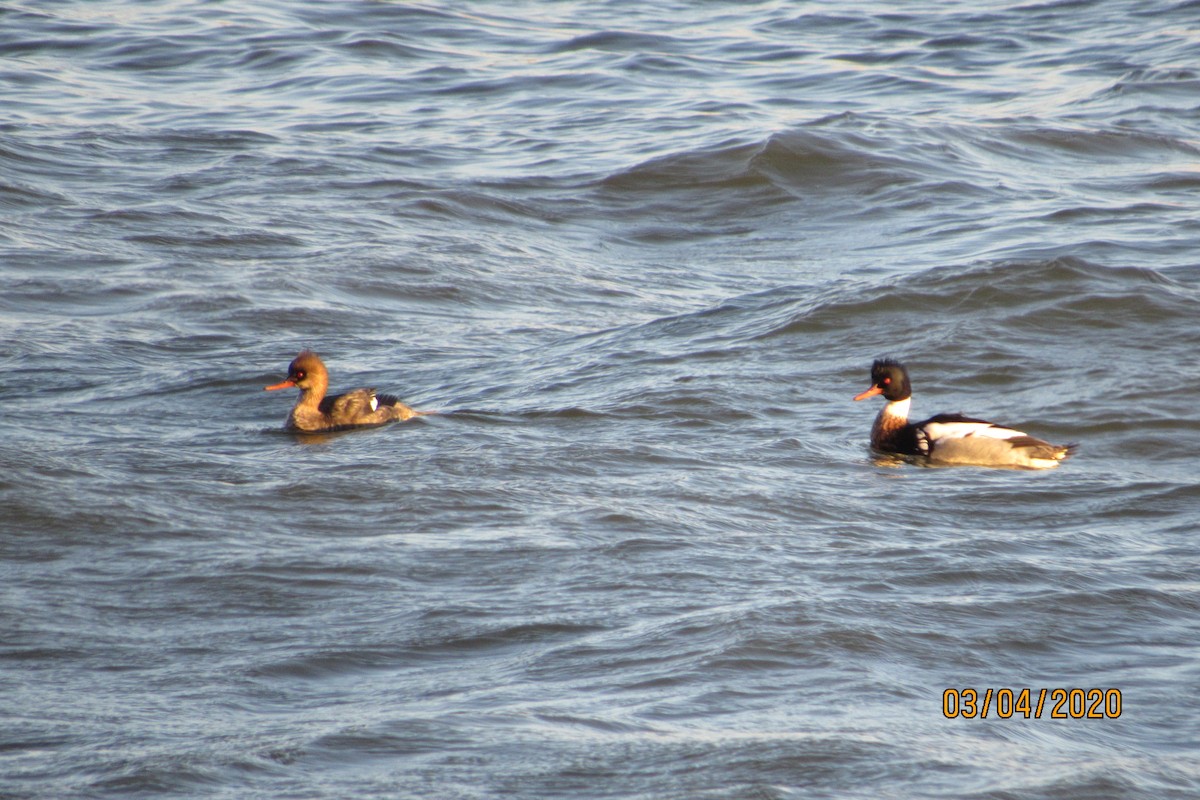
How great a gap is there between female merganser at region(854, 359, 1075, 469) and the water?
218mm

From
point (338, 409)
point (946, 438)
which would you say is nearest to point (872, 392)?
point (946, 438)

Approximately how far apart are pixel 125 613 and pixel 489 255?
303 inches

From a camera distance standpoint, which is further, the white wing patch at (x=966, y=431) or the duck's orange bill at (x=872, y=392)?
the duck's orange bill at (x=872, y=392)

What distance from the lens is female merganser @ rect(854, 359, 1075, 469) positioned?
30.3 ft

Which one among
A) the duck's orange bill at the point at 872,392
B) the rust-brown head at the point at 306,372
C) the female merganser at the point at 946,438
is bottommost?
the female merganser at the point at 946,438

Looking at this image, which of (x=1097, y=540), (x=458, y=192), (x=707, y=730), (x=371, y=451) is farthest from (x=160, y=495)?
(x=458, y=192)

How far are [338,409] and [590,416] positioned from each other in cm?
157

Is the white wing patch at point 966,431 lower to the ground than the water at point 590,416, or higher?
lower

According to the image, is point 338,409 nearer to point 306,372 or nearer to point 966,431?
point 306,372

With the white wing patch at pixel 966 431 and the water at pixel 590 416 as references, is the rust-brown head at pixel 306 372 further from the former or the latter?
the white wing patch at pixel 966 431

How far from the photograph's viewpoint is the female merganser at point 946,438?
9234mm

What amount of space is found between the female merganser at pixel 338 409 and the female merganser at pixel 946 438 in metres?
2.92

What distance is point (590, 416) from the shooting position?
9844 mm

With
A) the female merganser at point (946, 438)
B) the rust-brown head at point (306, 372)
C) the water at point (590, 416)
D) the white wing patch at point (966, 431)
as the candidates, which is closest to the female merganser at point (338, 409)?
the rust-brown head at point (306, 372)
